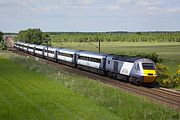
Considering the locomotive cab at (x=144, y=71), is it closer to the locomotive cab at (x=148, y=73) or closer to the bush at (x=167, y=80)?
the locomotive cab at (x=148, y=73)

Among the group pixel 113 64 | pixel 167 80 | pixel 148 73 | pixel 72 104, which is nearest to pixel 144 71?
pixel 148 73

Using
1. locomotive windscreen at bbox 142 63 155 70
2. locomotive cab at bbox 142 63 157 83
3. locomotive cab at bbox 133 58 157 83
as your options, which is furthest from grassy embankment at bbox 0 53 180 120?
locomotive windscreen at bbox 142 63 155 70

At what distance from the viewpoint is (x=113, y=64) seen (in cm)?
5100

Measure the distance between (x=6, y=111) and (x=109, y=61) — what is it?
28082 millimetres

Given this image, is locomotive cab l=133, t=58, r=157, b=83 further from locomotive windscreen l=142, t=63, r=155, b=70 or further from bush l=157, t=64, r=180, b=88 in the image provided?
bush l=157, t=64, r=180, b=88

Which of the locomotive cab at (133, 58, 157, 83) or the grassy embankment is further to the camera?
the locomotive cab at (133, 58, 157, 83)

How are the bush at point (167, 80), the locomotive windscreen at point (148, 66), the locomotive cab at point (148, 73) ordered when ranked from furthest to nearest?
the bush at point (167, 80)
the locomotive windscreen at point (148, 66)
the locomotive cab at point (148, 73)

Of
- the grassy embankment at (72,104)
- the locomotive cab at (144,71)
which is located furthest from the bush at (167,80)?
the grassy embankment at (72,104)

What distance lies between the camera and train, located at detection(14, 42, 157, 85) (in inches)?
1698

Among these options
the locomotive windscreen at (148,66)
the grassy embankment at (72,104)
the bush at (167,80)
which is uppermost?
the locomotive windscreen at (148,66)

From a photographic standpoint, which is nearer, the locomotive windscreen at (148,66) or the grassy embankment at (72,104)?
the grassy embankment at (72,104)

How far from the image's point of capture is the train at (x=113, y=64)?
141ft

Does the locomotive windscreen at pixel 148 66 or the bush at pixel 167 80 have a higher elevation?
the locomotive windscreen at pixel 148 66

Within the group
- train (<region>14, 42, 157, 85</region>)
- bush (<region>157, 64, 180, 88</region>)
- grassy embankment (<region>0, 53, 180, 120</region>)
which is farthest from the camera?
bush (<region>157, 64, 180, 88</region>)
